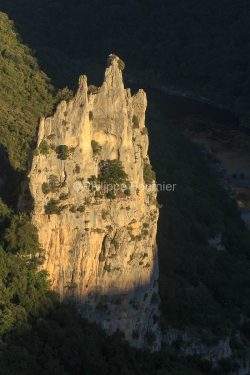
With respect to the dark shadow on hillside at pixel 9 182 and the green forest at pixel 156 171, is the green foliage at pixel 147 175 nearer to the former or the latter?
the green forest at pixel 156 171

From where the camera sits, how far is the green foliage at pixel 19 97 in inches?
1735

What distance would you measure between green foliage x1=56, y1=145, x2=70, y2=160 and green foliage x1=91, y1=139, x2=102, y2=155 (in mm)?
962

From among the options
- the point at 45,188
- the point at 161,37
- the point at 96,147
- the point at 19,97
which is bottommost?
the point at 45,188

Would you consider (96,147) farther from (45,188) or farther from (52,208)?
(52,208)

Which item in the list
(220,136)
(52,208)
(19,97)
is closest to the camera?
(52,208)

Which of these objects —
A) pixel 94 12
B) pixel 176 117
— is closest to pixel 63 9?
pixel 94 12

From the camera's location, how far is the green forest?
3170 centimetres

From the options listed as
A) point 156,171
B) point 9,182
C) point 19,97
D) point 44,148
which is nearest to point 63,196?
point 44,148

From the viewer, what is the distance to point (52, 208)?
3198cm

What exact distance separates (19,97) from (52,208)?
70.4ft

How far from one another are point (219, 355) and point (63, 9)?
7941 centimetres

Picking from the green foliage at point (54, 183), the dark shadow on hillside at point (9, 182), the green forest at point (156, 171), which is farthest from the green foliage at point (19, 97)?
the green foliage at point (54, 183)

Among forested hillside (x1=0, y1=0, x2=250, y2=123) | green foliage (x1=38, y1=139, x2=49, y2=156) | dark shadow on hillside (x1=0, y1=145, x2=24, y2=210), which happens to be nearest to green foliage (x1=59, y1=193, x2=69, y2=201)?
green foliage (x1=38, y1=139, x2=49, y2=156)

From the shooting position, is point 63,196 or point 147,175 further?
point 147,175
